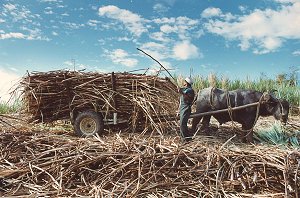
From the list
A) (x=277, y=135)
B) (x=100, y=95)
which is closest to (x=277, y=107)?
(x=277, y=135)

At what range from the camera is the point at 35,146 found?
16.3 feet

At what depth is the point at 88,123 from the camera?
26.0 ft

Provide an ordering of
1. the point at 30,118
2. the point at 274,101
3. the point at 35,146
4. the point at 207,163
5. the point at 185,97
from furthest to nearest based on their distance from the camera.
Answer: the point at 30,118 → the point at 274,101 → the point at 185,97 → the point at 35,146 → the point at 207,163

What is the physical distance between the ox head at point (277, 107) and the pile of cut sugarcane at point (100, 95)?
76.7 inches

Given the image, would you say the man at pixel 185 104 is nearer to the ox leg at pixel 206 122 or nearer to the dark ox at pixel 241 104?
the dark ox at pixel 241 104

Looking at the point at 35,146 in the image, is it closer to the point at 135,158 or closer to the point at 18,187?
the point at 18,187

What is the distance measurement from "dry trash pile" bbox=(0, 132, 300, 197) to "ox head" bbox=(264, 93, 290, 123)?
3.59 metres

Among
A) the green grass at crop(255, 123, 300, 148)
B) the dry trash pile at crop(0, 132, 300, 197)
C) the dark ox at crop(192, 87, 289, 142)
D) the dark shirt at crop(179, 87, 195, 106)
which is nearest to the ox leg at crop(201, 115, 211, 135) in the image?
the dark ox at crop(192, 87, 289, 142)

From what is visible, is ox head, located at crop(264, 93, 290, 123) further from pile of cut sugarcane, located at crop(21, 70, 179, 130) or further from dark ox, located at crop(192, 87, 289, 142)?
pile of cut sugarcane, located at crop(21, 70, 179, 130)

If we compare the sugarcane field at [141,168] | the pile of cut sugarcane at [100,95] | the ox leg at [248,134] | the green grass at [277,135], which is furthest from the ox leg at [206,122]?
the sugarcane field at [141,168]

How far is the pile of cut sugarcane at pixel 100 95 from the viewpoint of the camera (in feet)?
25.0

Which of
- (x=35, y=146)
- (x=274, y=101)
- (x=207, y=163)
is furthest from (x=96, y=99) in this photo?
(x=207, y=163)

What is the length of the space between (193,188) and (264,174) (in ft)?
2.41

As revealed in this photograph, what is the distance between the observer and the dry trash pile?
11.7 feet
